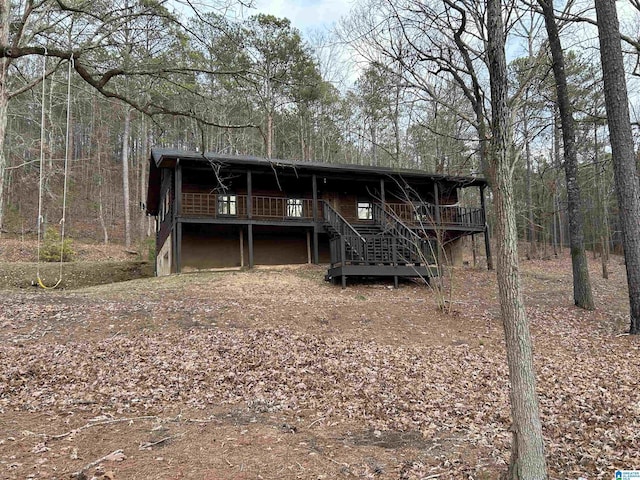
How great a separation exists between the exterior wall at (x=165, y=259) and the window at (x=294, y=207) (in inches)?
206

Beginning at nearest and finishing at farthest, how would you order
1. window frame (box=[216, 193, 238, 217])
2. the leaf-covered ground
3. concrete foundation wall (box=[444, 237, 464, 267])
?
the leaf-covered ground < window frame (box=[216, 193, 238, 217]) < concrete foundation wall (box=[444, 237, 464, 267])

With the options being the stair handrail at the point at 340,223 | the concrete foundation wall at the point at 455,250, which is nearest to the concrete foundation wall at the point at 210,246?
the stair handrail at the point at 340,223

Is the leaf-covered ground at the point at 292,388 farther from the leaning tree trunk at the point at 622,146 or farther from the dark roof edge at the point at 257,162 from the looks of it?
the dark roof edge at the point at 257,162

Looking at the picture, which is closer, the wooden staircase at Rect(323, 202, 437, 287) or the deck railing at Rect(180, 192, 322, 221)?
the wooden staircase at Rect(323, 202, 437, 287)

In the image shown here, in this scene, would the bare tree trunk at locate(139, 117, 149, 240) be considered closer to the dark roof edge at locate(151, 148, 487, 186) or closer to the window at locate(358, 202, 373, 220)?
the dark roof edge at locate(151, 148, 487, 186)

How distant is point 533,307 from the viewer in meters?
11.5

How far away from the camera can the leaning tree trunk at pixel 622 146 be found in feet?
28.2

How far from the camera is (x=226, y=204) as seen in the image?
18.2m

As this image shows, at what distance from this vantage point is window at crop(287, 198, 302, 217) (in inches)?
754

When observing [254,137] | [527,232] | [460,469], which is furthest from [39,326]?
[527,232]

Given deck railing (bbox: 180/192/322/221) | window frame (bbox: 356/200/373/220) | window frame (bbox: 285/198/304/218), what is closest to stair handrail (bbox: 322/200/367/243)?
deck railing (bbox: 180/192/322/221)

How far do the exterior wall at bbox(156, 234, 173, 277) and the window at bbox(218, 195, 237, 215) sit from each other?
7.84 feet

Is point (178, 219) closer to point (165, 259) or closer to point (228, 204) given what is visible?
point (228, 204)

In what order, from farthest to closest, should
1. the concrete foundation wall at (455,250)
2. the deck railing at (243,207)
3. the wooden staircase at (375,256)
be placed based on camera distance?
the concrete foundation wall at (455,250)
the deck railing at (243,207)
the wooden staircase at (375,256)
